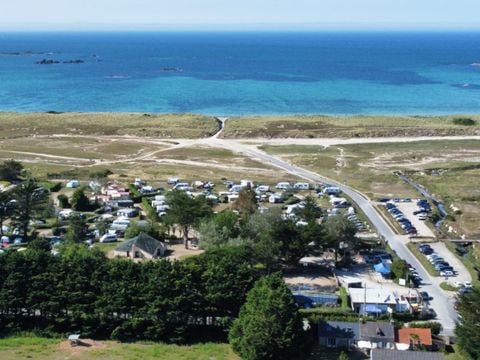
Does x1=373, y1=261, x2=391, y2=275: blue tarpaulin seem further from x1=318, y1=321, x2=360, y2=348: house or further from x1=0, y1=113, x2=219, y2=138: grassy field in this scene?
x1=0, y1=113, x2=219, y2=138: grassy field

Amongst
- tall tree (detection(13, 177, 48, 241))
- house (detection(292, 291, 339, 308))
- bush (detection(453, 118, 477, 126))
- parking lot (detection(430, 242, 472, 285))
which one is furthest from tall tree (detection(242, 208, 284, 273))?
bush (detection(453, 118, 477, 126))

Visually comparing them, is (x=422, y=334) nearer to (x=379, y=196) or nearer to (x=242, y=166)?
(x=379, y=196)

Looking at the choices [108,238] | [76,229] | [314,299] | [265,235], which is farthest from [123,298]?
[76,229]

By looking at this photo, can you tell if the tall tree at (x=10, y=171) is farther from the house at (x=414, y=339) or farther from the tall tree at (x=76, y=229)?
the house at (x=414, y=339)

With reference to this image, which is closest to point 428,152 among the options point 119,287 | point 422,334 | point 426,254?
point 426,254

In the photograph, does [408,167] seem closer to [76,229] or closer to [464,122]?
[464,122]

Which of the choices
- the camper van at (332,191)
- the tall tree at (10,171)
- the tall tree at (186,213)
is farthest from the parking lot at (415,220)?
the tall tree at (10,171)
